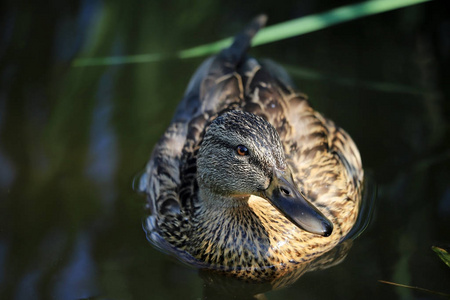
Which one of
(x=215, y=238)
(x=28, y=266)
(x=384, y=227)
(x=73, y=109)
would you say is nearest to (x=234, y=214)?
(x=215, y=238)

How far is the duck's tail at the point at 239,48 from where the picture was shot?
5.71m

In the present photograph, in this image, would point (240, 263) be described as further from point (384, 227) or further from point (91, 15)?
point (91, 15)

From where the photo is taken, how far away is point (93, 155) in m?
5.75

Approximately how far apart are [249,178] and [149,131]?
1.99 metres

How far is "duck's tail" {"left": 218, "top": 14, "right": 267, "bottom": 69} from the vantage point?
5.71 metres

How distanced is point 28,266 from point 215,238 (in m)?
1.31

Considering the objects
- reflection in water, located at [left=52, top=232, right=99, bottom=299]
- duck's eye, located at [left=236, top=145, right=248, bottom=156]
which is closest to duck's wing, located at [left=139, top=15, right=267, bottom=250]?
reflection in water, located at [left=52, top=232, right=99, bottom=299]

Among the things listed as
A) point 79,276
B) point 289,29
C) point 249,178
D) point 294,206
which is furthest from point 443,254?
point 289,29

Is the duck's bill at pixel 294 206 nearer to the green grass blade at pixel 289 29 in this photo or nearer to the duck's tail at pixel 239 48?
the duck's tail at pixel 239 48

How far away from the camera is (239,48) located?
231 inches

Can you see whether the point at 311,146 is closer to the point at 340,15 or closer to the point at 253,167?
the point at 253,167

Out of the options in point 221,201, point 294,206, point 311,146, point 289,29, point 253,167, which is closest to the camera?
point 294,206

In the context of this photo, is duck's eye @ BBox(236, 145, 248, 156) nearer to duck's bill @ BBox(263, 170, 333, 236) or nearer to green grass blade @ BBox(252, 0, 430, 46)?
duck's bill @ BBox(263, 170, 333, 236)

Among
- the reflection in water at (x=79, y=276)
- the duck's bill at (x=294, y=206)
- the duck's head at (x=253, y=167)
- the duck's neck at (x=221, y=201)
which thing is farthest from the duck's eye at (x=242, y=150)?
the reflection in water at (x=79, y=276)
